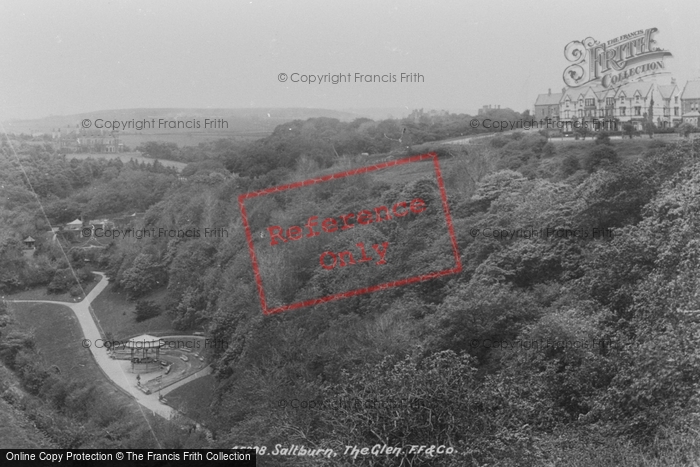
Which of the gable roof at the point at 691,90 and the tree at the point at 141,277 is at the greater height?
the gable roof at the point at 691,90

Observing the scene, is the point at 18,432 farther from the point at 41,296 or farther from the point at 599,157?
the point at 599,157

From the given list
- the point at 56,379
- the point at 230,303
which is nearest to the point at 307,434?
the point at 230,303

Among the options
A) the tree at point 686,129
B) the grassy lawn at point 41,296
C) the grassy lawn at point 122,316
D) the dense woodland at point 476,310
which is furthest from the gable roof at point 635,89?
the grassy lawn at point 41,296

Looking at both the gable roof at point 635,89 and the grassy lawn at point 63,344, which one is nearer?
the grassy lawn at point 63,344

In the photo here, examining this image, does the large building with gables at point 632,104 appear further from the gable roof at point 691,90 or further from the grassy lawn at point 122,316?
the grassy lawn at point 122,316

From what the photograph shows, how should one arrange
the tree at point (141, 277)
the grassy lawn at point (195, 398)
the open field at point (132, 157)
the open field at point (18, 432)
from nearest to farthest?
the open field at point (18, 432), the grassy lawn at point (195, 398), the tree at point (141, 277), the open field at point (132, 157)

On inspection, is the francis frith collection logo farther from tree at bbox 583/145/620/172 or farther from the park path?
the park path

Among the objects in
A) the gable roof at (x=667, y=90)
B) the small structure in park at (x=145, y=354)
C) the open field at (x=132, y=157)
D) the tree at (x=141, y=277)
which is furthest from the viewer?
the open field at (x=132, y=157)
